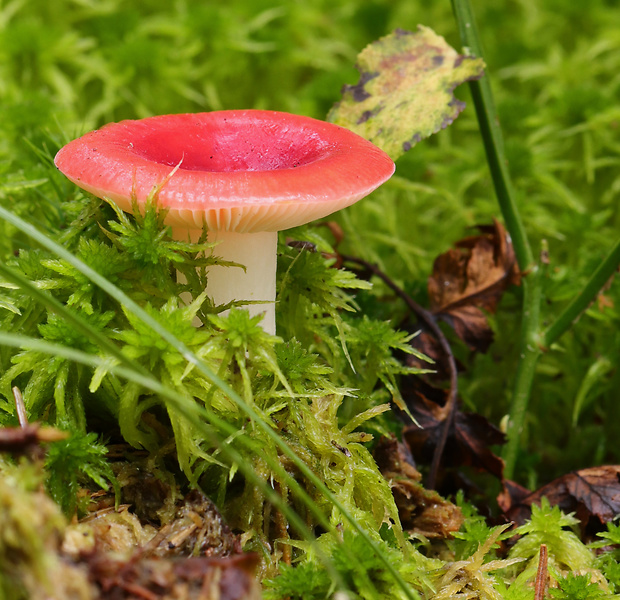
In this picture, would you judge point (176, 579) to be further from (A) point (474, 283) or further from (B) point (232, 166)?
(A) point (474, 283)

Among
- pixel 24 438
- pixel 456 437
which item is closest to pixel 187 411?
pixel 24 438

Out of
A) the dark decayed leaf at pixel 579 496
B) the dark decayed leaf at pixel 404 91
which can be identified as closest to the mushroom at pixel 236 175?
the dark decayed leaf at pixel 404 91

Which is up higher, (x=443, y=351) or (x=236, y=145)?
(x=236, y=145)

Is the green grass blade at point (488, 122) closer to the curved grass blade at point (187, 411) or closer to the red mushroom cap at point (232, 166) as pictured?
the red mushroom cap at point (232, 166)

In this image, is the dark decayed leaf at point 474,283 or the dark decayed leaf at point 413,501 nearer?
the dark decayed leaf at point 413,501

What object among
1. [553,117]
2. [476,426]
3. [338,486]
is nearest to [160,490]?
[338,486]

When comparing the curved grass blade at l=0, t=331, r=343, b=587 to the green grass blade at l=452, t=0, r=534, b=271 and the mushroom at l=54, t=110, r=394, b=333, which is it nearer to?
the mushroom at l=54, t=110, r=394, b=333
